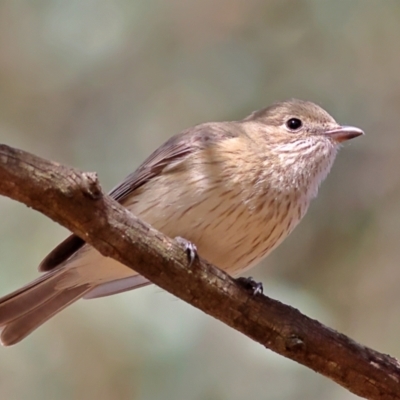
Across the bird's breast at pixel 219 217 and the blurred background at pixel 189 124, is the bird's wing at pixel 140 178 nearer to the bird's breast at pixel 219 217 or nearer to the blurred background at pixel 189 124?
the bird's breast at pixel 219 217

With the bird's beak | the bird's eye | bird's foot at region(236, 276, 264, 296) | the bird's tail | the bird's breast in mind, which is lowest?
the bird's tail

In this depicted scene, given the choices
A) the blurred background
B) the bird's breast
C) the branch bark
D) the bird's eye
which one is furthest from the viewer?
the blurred background

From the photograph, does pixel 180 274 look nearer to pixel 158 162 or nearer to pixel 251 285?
pixel 251 285

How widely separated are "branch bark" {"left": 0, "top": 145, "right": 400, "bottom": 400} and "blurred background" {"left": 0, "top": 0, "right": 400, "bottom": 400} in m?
1.43

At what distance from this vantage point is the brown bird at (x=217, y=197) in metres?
2.79

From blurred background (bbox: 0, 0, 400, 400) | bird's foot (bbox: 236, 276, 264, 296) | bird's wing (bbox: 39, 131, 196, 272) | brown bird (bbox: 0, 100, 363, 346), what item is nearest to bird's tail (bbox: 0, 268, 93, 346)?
brown bird (bbox: 0, 100, 363, 346)

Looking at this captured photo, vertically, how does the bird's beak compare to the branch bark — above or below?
above

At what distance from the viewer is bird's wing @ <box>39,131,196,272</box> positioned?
118 inches

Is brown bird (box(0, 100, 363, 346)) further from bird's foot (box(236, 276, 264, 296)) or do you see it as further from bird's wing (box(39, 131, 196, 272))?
bird's foot (box(236, 276, 264, 296))

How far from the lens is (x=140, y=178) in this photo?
10.2ft

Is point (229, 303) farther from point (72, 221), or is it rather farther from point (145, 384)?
point (145, 384)

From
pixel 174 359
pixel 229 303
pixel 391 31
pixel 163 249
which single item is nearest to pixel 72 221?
pixel 163 249

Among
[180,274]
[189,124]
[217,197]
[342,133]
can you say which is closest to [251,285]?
[180,274]

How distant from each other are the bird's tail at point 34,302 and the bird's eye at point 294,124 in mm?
1122
